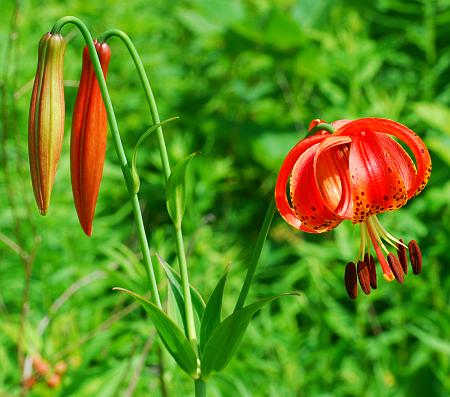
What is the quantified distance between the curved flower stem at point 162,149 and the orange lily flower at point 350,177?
0.11 meters

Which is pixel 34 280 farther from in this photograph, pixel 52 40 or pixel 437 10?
pixel 437 10

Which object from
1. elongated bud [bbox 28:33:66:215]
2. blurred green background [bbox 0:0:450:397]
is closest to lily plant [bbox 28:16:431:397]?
elongated bud [bbox 28:33:66:215]

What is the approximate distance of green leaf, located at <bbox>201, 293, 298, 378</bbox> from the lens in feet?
2.39

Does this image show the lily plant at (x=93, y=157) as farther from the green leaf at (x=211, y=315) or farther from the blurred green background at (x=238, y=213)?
the blurred green background at (x=238, y=213)

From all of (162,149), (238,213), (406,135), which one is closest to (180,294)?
Result: (162,149)

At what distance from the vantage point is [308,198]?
76 centimetres

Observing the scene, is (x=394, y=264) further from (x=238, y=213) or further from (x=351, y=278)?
(x=238, y=213)

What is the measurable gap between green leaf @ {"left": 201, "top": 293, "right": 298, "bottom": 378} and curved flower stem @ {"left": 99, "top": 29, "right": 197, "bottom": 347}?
0.03 metres

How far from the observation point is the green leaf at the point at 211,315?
0.77 meters

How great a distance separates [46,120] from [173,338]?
24 centimetres

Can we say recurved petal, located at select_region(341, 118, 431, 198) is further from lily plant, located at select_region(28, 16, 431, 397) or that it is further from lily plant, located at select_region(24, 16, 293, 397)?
lily plant, located at select_region(24, 16, 293, 397)

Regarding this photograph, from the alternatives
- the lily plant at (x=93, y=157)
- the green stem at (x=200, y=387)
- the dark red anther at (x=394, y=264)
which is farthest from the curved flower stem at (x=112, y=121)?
the dark red anther at (x=394, y=264)

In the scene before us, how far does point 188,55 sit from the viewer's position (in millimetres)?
2602

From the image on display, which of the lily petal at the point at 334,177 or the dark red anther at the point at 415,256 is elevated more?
the lily petal at the point at 334,177
